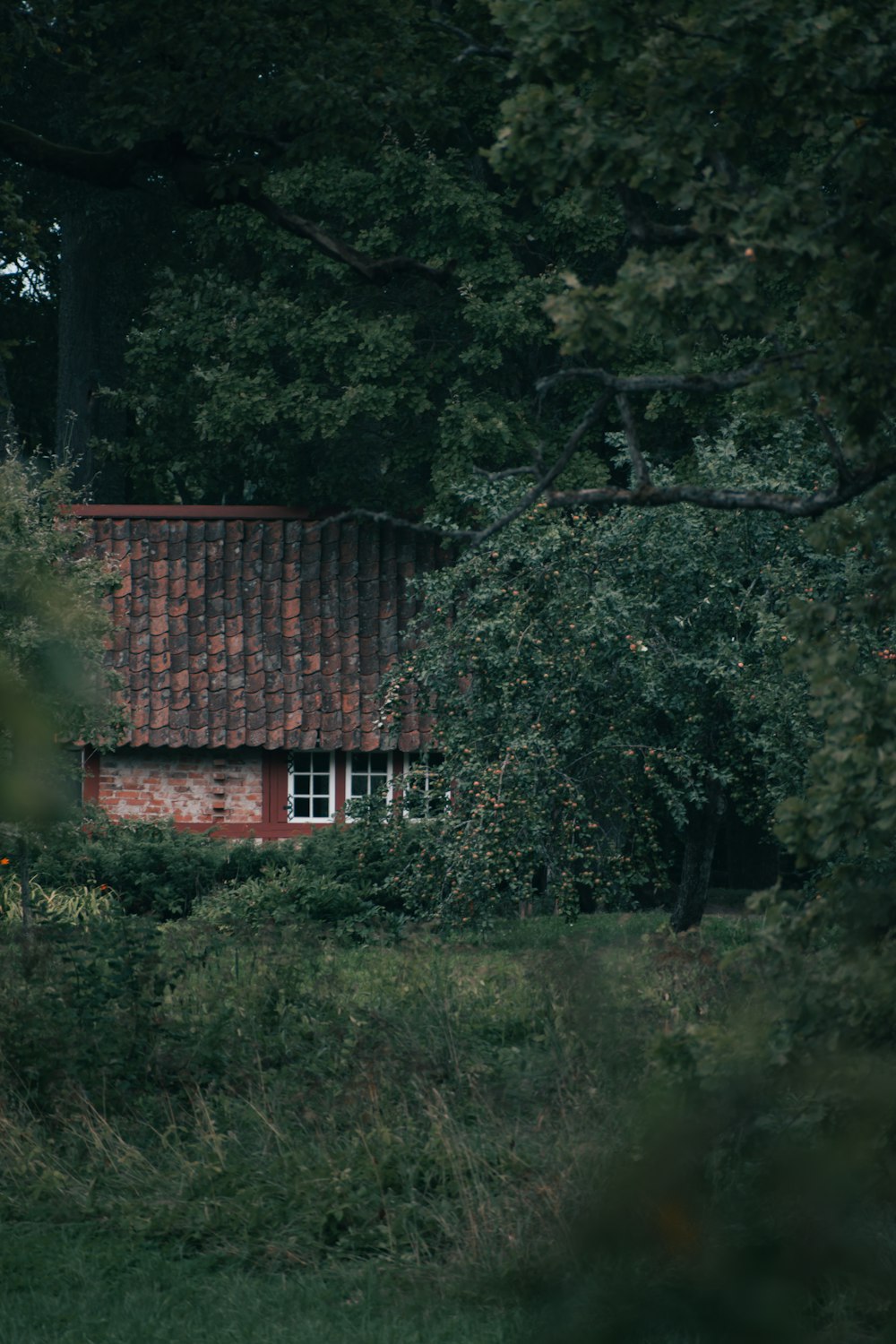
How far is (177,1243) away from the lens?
6.08m

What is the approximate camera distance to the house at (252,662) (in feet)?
57.3

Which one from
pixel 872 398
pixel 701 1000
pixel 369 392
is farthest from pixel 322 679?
pixel 872 398

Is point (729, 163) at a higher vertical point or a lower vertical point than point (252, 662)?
higher

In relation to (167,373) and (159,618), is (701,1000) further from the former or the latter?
(167,373)

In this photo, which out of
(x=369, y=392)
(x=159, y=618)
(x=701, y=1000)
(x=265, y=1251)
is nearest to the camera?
(x=265, y=1251)

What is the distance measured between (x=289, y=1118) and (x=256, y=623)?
1166 cm

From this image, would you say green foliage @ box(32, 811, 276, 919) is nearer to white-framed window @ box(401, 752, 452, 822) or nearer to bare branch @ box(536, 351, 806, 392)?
white-framed window @ box(401, 752, 452, 822)

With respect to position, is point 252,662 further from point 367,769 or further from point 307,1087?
point 307,1087

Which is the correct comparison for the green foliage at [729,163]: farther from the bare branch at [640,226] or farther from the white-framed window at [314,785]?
the white-framed window at [314,785]

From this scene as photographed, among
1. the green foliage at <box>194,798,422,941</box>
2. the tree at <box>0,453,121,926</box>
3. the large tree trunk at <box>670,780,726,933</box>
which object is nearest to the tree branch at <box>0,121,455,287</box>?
the green foliage at <box>194,798,422,941</box>

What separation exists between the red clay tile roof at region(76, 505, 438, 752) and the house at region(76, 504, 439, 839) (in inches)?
0.7

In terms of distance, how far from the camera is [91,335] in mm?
22797

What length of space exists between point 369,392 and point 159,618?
12.7 feet

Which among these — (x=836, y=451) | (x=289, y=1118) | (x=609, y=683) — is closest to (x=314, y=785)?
(x=609, y=683)
